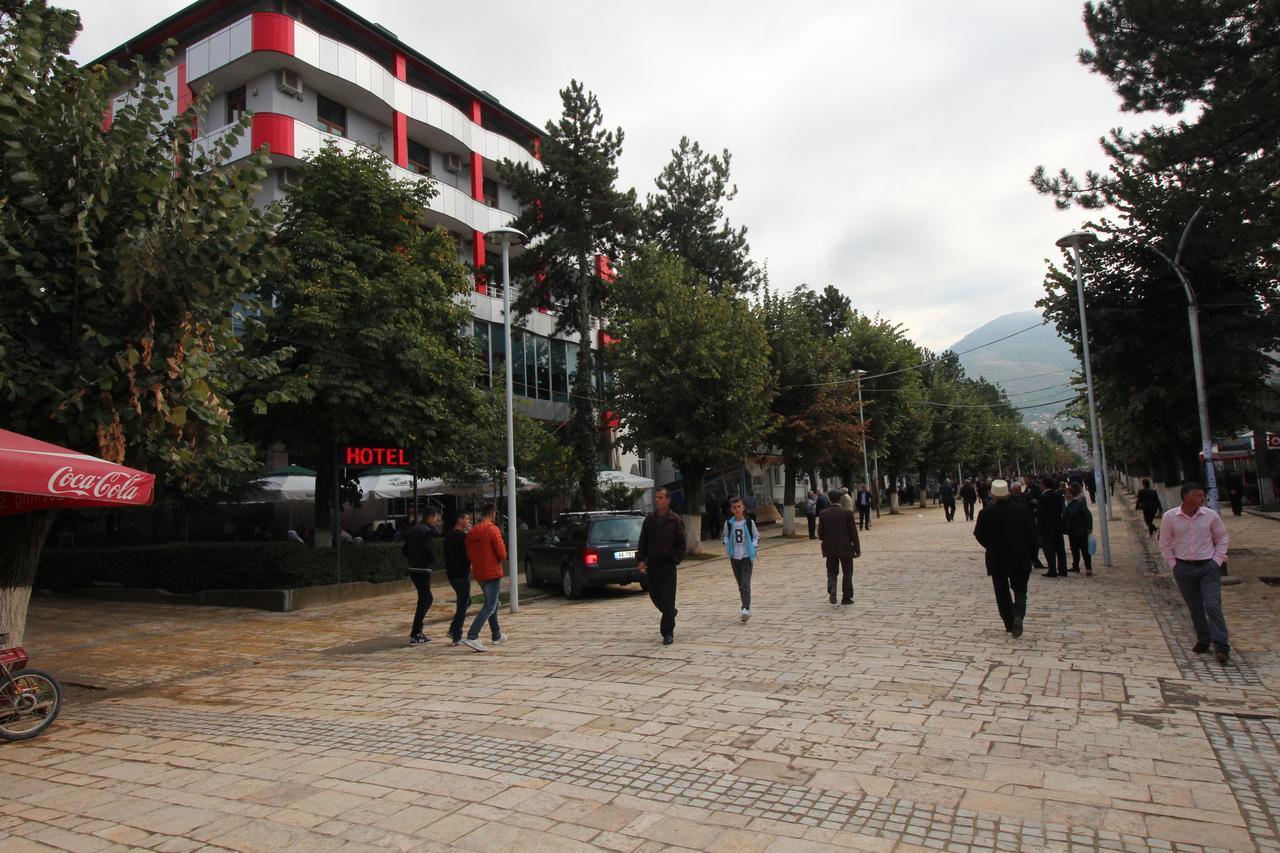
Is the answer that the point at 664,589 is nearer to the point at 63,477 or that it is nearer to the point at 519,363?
the point at 63,477

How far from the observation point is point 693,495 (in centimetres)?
2536

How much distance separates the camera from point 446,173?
3294 centimetres

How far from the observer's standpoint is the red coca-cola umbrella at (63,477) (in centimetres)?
615

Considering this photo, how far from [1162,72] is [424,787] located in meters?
11.7

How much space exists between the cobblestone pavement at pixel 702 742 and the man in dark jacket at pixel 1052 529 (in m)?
3.20

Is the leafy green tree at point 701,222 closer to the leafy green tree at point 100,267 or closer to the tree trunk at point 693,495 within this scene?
the tree trunk at point 693,495

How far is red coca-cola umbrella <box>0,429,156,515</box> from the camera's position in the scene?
6.15 metres

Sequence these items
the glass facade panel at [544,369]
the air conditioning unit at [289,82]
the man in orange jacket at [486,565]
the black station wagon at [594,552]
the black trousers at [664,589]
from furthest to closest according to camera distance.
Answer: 1. the glass facade panel at [544,369]
2. the air conditioning unit at [289,82]
3. the black station wagon at [594,552]
4. the man in orange jacket at [486,565]
5. the black trousers at [664,589]

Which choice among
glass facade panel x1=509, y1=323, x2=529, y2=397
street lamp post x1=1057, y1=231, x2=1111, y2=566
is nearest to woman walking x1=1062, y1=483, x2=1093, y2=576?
street lamp post x1=1057, y1=231, x2=1111, y2=566

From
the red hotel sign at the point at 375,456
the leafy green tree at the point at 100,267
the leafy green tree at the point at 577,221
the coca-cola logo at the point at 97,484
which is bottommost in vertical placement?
the coca-cola logo at the point at 97,484

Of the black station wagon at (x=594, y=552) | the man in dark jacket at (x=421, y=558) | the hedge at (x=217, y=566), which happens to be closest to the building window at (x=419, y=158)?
the hedge at (x=217, y=566)

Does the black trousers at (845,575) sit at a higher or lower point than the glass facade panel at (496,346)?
lower

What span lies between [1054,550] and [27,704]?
1489 centimetres

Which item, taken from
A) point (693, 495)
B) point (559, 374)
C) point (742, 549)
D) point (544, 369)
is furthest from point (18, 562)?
point (559, 374)
